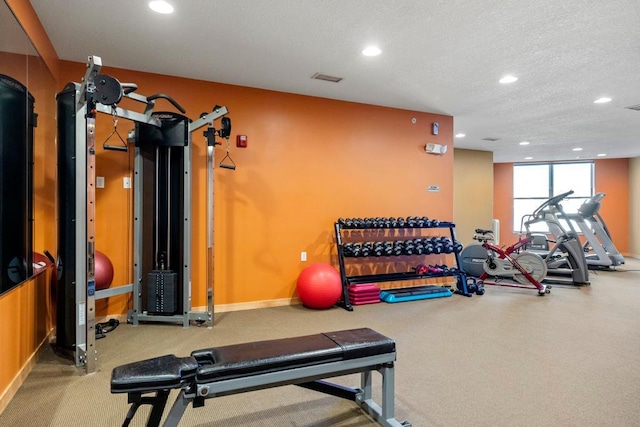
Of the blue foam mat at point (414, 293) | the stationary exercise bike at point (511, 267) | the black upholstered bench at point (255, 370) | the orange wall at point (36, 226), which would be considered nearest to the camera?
the black upholstered bench at point (255, 370)

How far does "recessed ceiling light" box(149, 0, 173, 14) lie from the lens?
2715 millimetres

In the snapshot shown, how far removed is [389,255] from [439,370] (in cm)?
233

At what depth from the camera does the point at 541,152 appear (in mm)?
9117

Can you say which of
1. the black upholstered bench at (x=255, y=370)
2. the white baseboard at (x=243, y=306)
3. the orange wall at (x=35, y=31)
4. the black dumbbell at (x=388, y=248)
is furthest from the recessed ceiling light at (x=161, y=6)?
the black dumbbell at (x=388, y=248)

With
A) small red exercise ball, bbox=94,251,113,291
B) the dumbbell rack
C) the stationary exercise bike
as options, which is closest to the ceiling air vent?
the dumbbell rack

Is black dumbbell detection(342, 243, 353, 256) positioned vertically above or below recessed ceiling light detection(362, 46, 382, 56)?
below

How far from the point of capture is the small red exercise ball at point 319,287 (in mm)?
4320

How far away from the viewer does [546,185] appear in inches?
418

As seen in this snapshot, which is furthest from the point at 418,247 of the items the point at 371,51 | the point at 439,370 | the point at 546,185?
the point at 546,185

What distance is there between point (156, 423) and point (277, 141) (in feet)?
11.6

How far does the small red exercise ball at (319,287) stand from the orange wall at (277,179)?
33 cm

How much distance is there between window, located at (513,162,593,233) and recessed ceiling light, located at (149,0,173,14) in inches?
386

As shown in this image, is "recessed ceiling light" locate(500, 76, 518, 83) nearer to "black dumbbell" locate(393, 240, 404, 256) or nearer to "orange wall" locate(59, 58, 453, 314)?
"orange wall" locate(59, 58, 453, 314)

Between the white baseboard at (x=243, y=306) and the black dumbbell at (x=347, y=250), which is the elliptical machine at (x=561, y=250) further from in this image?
the white baseboard at (x=243, y=306)
